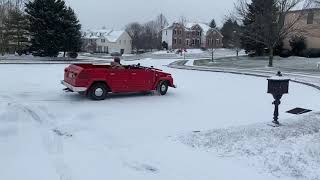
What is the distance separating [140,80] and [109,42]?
98.7m

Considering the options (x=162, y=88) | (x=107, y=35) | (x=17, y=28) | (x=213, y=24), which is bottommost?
(x=162, y=88)

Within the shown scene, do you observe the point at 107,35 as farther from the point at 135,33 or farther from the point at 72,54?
the point at 72,54

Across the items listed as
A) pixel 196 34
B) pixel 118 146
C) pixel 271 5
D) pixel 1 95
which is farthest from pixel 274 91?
pixel 196 34

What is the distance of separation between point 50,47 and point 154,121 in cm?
4145

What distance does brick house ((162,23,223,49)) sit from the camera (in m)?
106

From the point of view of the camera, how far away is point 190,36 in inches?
4289

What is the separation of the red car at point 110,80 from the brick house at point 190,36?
88584mm

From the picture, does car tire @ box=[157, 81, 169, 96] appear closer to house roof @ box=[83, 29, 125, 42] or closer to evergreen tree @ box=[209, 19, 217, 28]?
house roof @ box=[83, 29, 125, 42]

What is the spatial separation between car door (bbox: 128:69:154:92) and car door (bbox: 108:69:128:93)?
0.21m

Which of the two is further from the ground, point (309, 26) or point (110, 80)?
point (309, 26)

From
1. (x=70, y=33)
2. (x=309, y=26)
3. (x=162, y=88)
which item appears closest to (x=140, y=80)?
(x=162, y=88)

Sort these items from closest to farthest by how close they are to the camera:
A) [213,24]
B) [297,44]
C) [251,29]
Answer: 1. [251,29]
2. [297,44]
3. [213,24]

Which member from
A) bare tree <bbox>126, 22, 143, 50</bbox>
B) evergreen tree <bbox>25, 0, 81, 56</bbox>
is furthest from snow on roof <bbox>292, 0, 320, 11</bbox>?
bare tree <bbox>126, 22, 143, 50</bbox>

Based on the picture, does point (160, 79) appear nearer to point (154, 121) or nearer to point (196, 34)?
point (154, 121)
